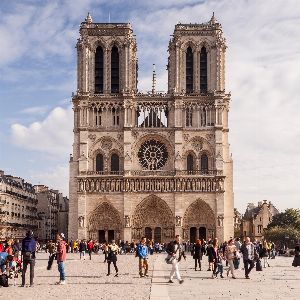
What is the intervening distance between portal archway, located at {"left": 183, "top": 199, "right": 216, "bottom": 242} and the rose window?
18.2ft

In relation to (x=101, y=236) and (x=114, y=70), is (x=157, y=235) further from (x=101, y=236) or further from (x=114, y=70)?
(x=114, y=70)

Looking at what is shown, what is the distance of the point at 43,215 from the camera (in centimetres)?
10162

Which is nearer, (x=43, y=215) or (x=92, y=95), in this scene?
(x=92, y=95)

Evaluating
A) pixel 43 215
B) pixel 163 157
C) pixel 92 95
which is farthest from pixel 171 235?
pixel 43 215

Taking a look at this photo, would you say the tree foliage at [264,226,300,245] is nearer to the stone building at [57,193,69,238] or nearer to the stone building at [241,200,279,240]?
the stone building at [241,200,279,240]

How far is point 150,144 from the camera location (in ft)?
239

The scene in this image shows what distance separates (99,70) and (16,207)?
22.3 meters

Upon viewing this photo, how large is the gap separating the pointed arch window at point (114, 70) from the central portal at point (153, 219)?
38.8 ft

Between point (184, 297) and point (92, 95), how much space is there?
56.1 m

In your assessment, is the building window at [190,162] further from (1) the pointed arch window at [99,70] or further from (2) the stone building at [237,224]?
(2) the stone building at [237,224]

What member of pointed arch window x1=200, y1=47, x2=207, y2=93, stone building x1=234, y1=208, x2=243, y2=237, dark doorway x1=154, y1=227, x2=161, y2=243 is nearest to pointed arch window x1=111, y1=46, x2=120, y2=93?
pointed arch window x1=200, y1=47, x2=207, y2=93

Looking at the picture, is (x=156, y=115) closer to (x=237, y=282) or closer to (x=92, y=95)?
(x=92, y=95)

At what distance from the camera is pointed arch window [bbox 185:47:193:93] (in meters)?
73.3

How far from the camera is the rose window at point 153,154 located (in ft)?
238
